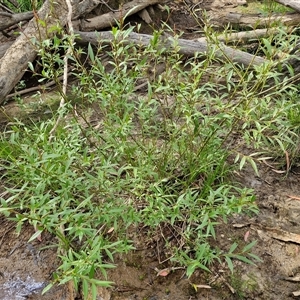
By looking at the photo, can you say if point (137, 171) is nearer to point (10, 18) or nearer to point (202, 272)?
point (202, 272)

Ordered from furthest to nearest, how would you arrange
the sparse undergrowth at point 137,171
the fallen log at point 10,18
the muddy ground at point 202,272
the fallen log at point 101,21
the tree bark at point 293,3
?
1. the fallen log at point 101,21
2. the tree bark at point 293,3
3. the fallen log at point 10,18
4. the muddy ground at point 202,272
5. the sparse undergrowth at point 137,171

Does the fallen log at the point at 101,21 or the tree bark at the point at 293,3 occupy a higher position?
the fallen log at the point at 101,21

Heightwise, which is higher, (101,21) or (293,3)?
(101,21)

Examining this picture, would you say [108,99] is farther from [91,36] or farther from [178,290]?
[91,36]

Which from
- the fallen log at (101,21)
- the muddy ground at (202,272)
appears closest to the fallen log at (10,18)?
the fallen log at (101,21)

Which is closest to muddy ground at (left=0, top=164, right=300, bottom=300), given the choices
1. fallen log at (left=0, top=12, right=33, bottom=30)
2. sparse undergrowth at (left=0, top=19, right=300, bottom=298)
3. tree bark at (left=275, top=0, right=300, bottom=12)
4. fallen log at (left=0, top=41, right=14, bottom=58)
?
sparse undergrowth at (left=0, top=19, right=300, bottom=298)

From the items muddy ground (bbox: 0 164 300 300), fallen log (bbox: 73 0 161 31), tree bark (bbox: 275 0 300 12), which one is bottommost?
muddy ground (bbox: 0 164 300 300)

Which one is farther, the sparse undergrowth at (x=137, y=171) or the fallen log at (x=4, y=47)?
the fallen log at (x=4, y=47)

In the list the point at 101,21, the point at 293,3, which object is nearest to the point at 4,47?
the point at 101,21

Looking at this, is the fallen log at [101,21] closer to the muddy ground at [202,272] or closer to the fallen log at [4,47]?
the fallen log at [4,47]

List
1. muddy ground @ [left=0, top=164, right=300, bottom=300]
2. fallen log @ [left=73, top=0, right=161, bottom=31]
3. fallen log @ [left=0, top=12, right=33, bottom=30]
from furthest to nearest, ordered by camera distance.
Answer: fallen log @ [left=73, top=0, right=161, bottom=31] → fallen log @ [left=0, top=12, right=33, bottom=30] → muddy ground @ [left=0, top=164, right=300, bottom=300]

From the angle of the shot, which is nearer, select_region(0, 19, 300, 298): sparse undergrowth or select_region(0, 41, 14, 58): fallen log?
select_region(0, 19, 300, 298): sparse undergrowth

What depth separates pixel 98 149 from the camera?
8.48 ft

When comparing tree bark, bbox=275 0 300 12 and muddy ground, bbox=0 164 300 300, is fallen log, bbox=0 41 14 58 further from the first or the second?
tree bark, bbox=275 0 300 12
